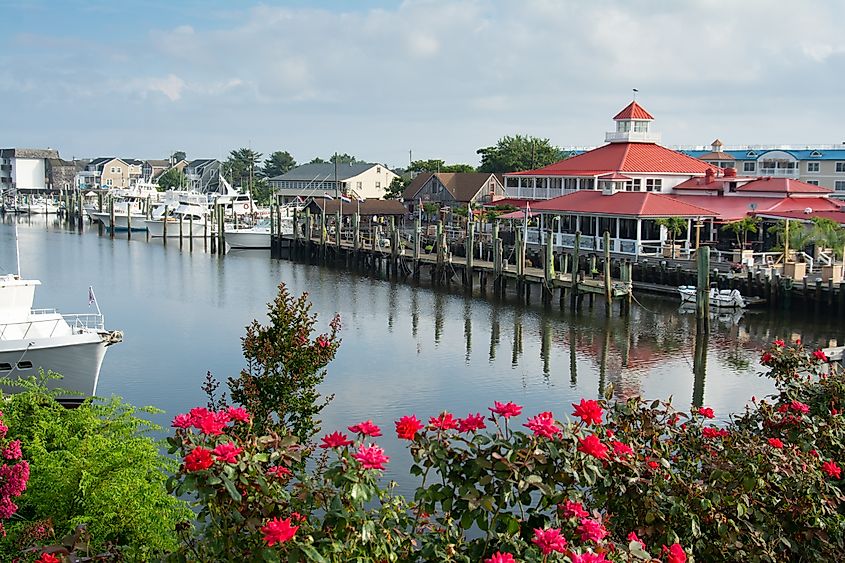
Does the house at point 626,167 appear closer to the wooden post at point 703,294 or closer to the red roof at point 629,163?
the red roof at point 629,163

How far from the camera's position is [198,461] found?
230 inches

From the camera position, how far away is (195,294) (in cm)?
4444

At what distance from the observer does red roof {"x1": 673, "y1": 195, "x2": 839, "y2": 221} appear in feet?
163

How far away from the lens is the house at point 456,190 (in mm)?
76500

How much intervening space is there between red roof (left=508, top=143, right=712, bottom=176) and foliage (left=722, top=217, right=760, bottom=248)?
984 centimetres

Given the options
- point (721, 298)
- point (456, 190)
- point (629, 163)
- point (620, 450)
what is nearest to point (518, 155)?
point (456, 190)

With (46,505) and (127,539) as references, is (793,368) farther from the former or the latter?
(46,505)

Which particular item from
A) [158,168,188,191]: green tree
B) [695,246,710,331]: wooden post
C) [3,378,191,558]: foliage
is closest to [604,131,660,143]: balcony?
[695,246,710,331]: wooden post

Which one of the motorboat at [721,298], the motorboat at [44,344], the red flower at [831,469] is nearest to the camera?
the red flower at [831,469]

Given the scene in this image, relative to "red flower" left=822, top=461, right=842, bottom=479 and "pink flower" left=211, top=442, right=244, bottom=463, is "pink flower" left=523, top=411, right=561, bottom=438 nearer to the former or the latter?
"pink flower" left=211, top=442, right=244, bottom=463

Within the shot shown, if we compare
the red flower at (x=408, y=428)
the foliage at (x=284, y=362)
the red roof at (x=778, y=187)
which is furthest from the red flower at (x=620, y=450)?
the red roof at (x=778, y=187)

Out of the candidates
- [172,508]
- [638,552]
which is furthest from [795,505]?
[172,508]

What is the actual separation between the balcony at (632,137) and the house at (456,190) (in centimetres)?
1295

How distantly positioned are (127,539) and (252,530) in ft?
17.5
